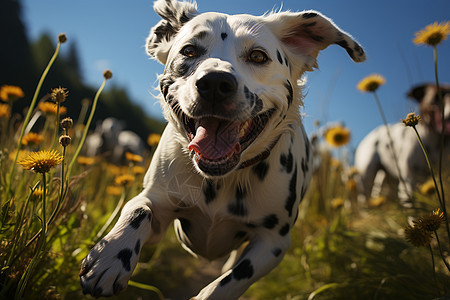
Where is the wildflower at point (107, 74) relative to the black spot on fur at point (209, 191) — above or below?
above

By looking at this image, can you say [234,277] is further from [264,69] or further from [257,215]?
[264,69]

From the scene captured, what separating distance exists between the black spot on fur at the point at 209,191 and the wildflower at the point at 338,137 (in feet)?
10.0

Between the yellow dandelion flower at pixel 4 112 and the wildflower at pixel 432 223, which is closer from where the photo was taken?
the wildflower at pixel 432 223

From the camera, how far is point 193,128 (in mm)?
2125

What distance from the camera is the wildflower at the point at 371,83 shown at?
9.85 ft

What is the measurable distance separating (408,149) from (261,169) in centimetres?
411

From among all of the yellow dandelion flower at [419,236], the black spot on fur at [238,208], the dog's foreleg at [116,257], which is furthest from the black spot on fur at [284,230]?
the dog's foreleg at [116,257]

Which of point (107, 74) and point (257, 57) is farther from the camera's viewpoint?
point (107, 74)

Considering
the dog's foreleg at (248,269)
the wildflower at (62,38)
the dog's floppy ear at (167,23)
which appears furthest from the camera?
the dog's floppy ear at (167,23)

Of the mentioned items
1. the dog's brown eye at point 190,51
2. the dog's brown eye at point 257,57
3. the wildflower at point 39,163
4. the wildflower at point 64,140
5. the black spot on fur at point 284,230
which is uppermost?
the dog's brown eye at point 257,57

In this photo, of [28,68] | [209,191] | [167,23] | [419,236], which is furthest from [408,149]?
[28,68]

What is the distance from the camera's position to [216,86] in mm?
1780

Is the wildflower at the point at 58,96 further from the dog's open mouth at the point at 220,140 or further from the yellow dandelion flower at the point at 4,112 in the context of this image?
the yellow dandelion flower at the point at 4,112

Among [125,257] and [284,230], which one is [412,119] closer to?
[284,230]
